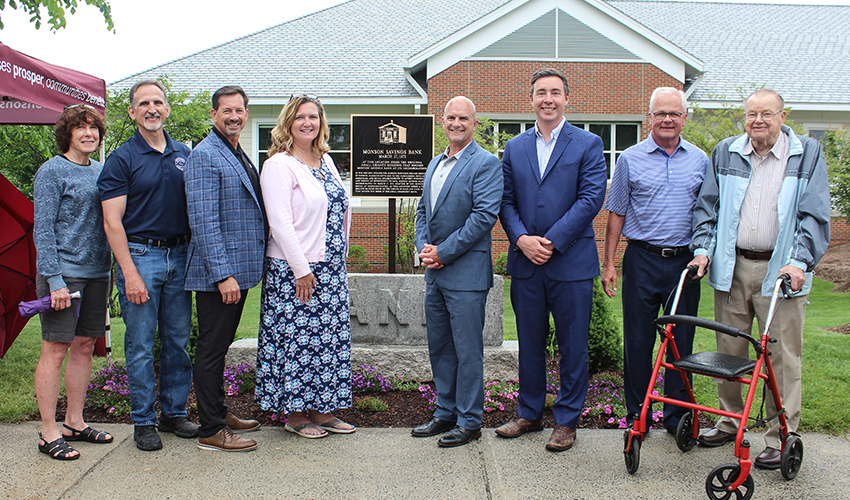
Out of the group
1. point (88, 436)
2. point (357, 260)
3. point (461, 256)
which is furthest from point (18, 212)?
point (357, 260)

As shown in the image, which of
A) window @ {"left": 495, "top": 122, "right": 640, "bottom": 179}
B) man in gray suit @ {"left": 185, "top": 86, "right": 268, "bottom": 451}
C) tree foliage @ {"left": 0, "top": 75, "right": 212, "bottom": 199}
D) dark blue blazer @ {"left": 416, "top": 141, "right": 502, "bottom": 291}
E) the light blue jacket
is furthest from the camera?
window @ {"left": 495, "top": 122, "right": 640, "bottom": 179}

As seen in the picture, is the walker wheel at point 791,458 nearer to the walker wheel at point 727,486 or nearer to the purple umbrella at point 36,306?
the walker wheel at point 727,486

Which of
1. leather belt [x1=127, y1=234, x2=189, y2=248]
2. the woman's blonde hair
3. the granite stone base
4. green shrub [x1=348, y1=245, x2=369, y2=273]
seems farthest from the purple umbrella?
green shrub [x1=348, y1=245, x2=369, y2=273]

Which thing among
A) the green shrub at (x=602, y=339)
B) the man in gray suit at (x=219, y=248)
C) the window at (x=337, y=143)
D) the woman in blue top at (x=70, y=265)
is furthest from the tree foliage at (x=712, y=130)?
the woman in blue top at (x=70, y=265)

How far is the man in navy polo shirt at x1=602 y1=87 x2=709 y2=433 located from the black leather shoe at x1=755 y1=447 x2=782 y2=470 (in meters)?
0.58

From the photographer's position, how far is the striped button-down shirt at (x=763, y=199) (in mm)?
3854

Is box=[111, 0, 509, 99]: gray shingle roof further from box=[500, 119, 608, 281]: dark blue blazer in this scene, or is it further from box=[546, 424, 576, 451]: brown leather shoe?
box=[546, 424, 576, 451]: brown leather shoe

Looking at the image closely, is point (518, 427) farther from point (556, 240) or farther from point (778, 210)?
point (778, 210)

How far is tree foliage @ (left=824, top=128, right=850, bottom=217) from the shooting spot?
11.7 metres

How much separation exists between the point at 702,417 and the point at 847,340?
13.3 feet

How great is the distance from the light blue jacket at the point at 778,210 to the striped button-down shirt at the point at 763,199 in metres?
0.05

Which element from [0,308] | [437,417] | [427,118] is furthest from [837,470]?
[0,308]

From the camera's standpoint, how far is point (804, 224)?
12.1 feet

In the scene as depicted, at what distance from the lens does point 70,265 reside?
154 inches
